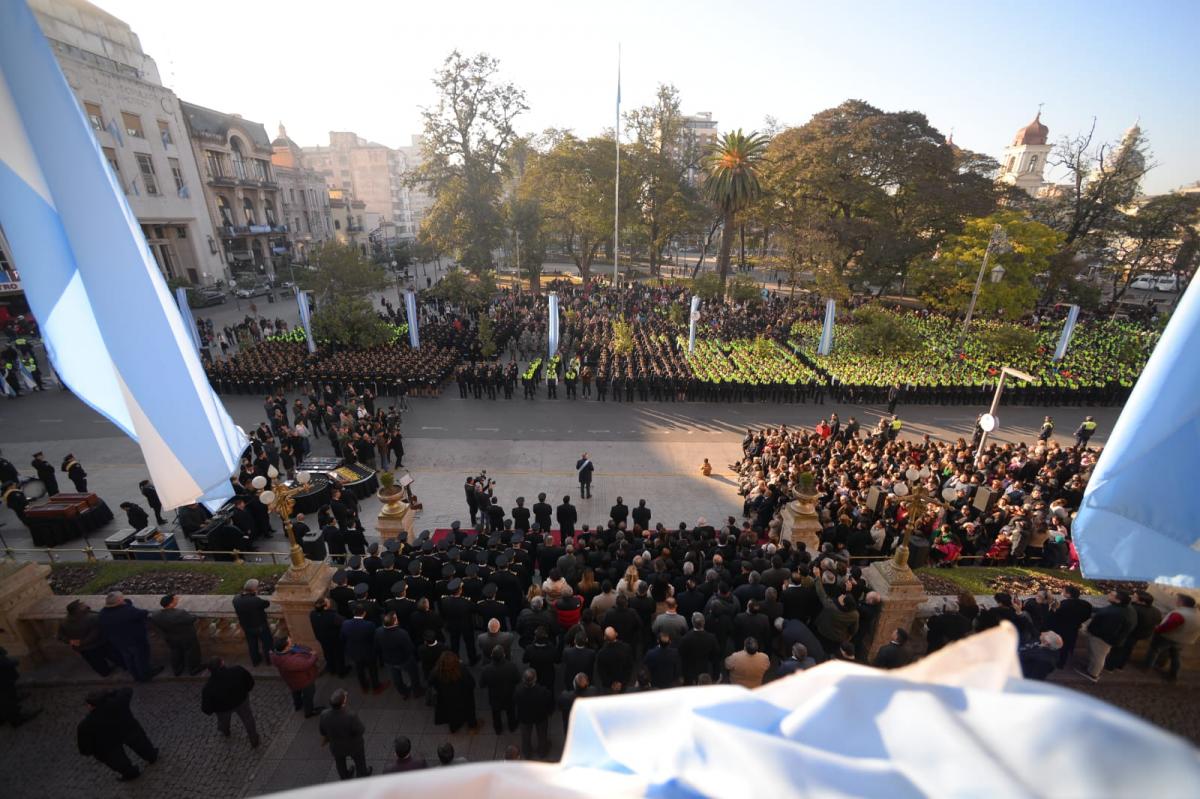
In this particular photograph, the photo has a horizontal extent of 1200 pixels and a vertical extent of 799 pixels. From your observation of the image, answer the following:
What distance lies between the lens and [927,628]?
7.36m

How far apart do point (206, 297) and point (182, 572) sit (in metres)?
42.4

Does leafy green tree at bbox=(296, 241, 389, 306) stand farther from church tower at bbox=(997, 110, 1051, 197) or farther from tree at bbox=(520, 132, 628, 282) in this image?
church tower at bbox=(997, 110, 1051, 197)

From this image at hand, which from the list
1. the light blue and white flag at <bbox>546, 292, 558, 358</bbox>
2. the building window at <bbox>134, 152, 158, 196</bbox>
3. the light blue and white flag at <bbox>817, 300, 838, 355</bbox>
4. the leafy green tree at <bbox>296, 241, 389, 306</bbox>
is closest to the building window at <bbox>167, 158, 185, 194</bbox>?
the building window at <bbox>134, 152, 158, 196</bbox>

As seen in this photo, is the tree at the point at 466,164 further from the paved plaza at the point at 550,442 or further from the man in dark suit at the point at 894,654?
the man in dark suit at the point at 894,654

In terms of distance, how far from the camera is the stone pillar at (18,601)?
686 cm

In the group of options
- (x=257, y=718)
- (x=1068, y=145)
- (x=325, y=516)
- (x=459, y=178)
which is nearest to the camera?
(x=257, y=718)

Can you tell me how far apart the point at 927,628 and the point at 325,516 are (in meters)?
11.4

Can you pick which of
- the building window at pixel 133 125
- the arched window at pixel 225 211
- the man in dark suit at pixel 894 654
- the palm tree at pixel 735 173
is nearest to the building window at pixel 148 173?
the building window at pixel 133 125

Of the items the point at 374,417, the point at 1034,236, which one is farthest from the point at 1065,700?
the point at 1034,236

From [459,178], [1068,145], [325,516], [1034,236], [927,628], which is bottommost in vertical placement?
[325,516]

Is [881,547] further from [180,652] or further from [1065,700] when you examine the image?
[180,652]

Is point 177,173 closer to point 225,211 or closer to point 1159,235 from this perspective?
point 225,211

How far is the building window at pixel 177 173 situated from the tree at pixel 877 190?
47783 millimetres

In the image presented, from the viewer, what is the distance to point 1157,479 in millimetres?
4555
